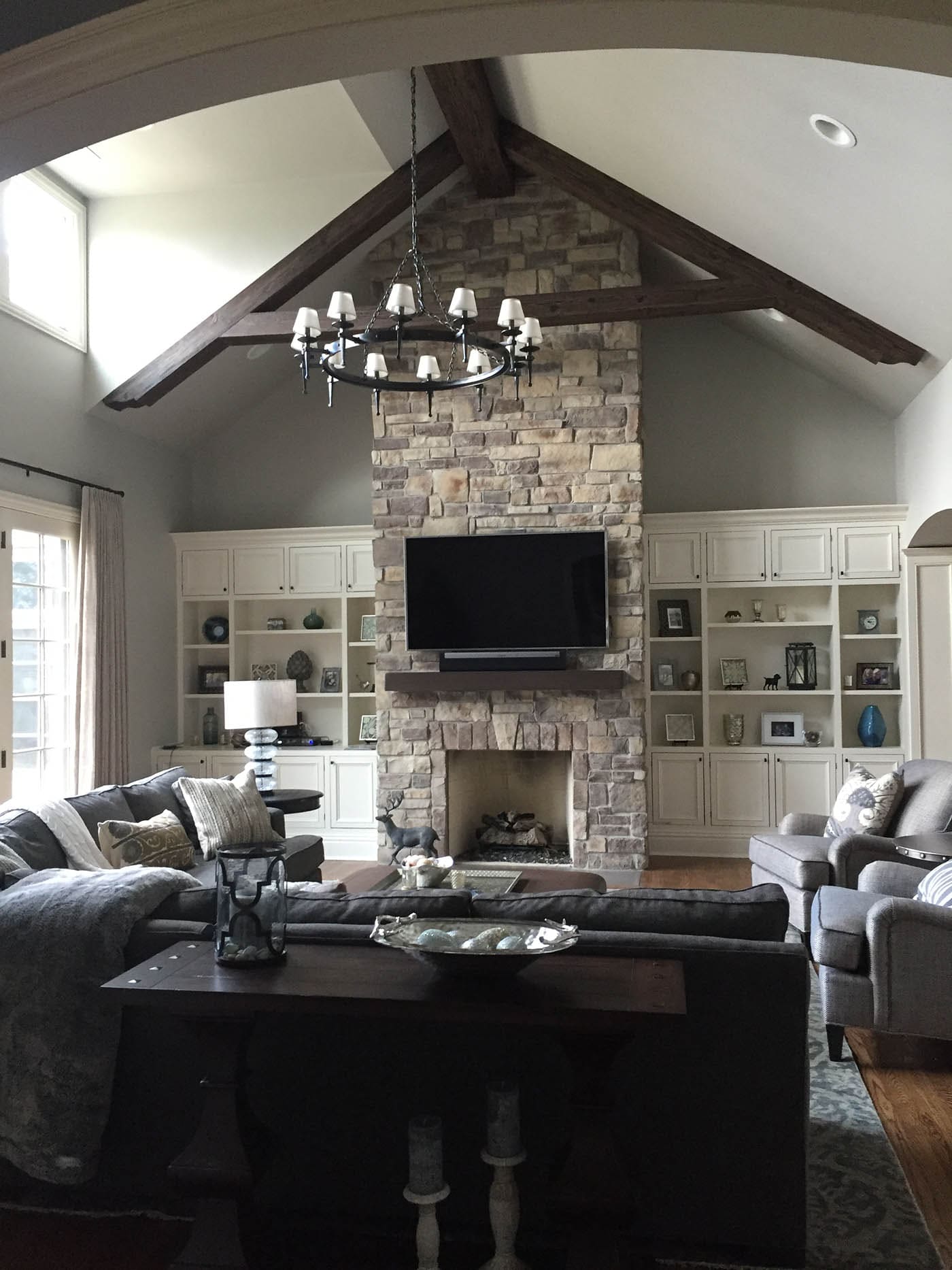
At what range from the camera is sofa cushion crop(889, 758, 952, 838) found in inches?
189

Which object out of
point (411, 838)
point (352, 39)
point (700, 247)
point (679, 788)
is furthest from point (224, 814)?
point (700, 247)

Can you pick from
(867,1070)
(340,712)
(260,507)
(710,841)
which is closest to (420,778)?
(340,712)

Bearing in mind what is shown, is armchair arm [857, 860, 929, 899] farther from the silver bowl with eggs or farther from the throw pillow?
the throw pillow

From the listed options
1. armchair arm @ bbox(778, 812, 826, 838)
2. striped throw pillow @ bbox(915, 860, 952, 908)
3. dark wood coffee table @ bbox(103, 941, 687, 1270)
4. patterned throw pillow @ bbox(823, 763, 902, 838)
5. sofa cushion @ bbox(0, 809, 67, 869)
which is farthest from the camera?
armchair arm @ bbox(778, 812, 826, 838)

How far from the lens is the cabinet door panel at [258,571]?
26.0 feet

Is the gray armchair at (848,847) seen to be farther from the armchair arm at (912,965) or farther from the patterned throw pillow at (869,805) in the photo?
the armchair arm at (912,965)

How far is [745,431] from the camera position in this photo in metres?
7.79

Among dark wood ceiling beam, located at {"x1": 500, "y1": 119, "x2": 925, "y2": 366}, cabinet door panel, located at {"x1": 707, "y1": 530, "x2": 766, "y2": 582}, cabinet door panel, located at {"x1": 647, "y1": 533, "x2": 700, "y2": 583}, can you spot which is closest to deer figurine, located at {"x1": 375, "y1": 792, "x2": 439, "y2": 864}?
cabinet door panel, located at {"x1": 647, "y1": 533, "x2": 700, "y2": 583}

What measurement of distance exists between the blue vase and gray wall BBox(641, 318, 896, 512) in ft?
4.92

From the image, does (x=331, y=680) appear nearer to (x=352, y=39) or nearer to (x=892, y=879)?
(x=892, y=879)

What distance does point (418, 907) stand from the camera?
271 centimetres

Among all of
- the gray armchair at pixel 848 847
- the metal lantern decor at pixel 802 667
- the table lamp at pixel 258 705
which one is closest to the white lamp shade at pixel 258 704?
the table lamp at pixel 258 705

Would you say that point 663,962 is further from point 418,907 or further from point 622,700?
point 622,700

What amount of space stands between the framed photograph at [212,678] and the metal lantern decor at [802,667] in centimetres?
418
